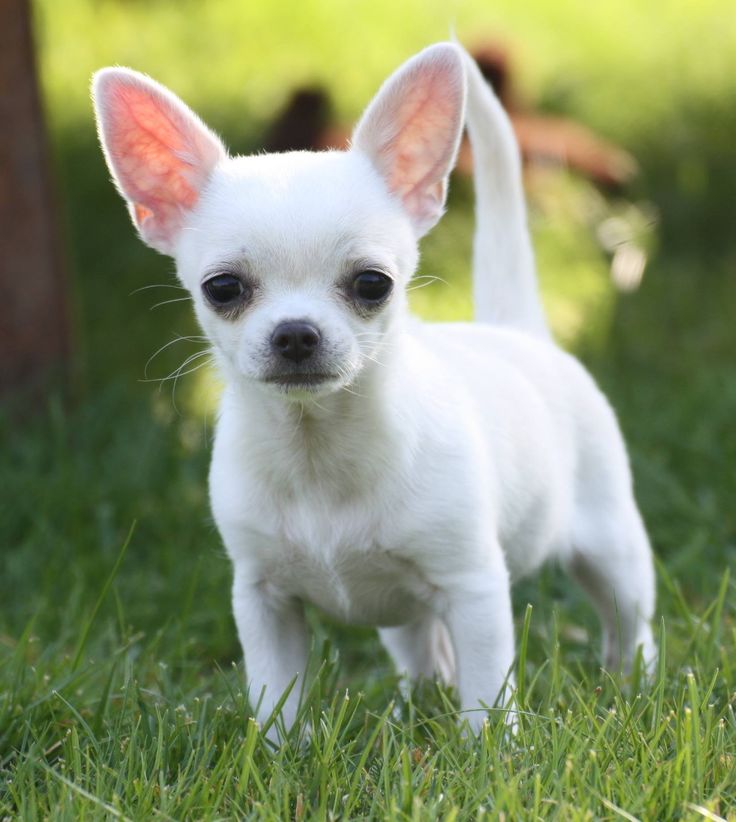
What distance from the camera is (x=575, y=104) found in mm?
7461

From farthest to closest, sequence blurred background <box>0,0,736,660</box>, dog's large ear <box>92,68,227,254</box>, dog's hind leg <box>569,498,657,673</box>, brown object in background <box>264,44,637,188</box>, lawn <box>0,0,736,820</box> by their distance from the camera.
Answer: brown object in background <box>264,44,637,188</box> → blurred background <box>0,0,736,660</box> → dog's hind leg <box>569,498,657,673</box> → dog's large ear <box>92,68,227,254</box> → lawn <box>0,0,736,820</box>

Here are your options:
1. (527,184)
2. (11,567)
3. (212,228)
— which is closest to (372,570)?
(212,228)

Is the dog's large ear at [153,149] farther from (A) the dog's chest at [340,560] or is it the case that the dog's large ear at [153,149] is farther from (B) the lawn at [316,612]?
(B) the lawn at [316,612]

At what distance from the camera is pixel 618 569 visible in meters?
3.37

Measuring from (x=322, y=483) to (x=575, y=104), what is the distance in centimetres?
526

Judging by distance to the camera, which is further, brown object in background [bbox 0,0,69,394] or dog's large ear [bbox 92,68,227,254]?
brown object in background [bbox 0,0,69,394]

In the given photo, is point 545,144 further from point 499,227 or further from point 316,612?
point 316,612

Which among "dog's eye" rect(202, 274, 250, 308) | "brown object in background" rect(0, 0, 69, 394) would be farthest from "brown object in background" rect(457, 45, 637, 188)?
"dog's eye" rect(202, 274, 250, 308)

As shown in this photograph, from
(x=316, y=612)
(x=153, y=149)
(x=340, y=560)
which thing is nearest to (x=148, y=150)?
(x=153, y=149)

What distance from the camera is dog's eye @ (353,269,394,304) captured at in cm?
252

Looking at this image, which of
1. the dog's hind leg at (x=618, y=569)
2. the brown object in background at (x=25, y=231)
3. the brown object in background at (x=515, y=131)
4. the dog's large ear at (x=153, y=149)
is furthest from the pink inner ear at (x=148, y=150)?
the brown object in background at (x=515, y=131)

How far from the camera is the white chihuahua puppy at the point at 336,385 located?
2482 millimetres

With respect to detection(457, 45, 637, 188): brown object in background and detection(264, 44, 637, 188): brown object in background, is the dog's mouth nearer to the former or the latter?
detection(264, 44, 637, 188): brown object in background

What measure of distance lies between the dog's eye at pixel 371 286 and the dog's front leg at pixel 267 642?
689 millimetres
